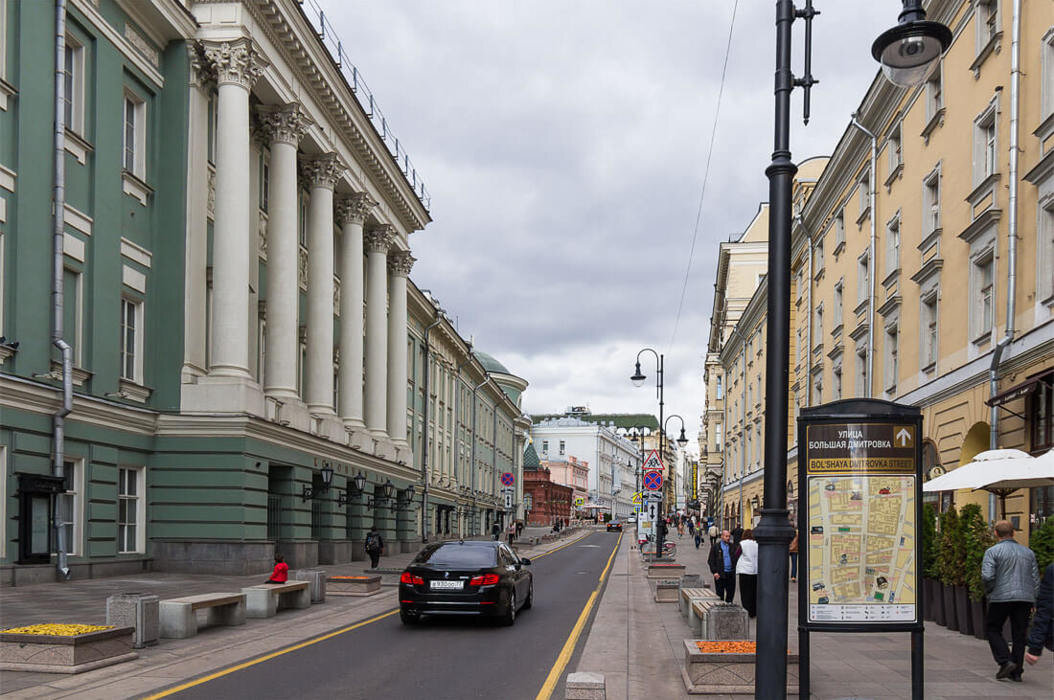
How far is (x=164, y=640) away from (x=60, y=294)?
33.7ft

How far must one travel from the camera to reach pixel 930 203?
25.5 m

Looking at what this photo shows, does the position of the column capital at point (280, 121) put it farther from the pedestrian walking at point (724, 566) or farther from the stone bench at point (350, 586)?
the pedestrian walking at point (724, 566)

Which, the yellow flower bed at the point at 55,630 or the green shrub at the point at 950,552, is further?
the green shrub at the point at 950,552

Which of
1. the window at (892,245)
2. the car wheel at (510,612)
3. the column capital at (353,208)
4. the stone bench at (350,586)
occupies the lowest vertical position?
the stone bench at (350,586)

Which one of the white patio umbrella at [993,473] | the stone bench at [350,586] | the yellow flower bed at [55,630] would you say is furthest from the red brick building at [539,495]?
the yellow flower bed at [55,630]

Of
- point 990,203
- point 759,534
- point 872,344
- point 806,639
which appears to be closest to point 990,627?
point 806,639

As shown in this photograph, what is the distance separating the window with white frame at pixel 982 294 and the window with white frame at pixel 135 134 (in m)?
19.3

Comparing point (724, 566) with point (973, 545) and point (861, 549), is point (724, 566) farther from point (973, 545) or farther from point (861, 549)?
point (861, 549)

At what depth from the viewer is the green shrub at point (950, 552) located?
15.4 metres

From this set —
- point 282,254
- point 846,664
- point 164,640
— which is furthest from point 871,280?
point 164,640

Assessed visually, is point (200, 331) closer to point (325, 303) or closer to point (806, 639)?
point (325, 303)

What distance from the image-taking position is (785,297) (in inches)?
310

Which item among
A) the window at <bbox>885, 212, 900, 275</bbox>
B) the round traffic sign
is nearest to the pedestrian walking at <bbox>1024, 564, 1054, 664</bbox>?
the window at <bbox>885, 212, 900, 275</bbox>

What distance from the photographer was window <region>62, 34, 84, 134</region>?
2242cm
